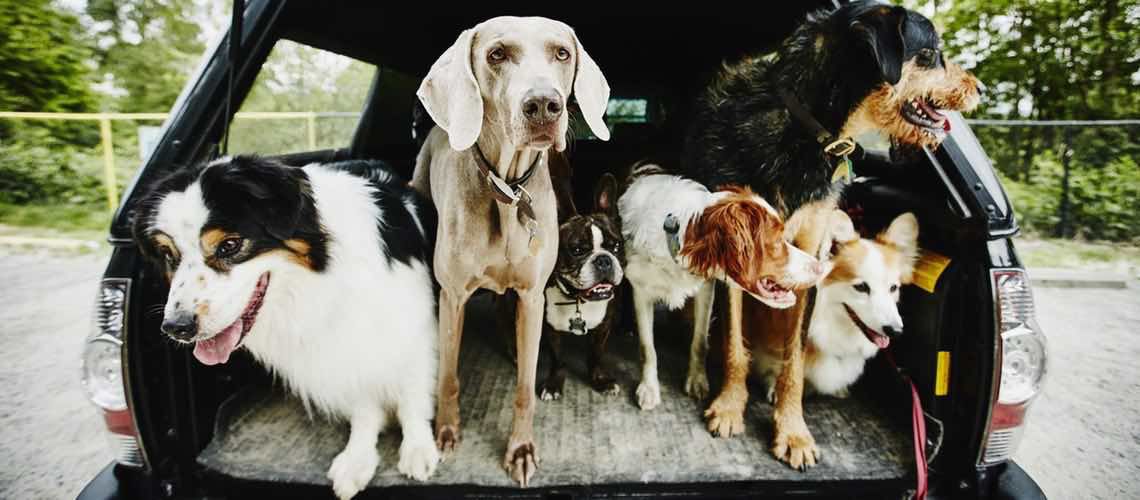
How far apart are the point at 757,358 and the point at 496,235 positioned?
137cm

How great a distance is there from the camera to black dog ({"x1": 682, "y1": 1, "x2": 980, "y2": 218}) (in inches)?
76.3

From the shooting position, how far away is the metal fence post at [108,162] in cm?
826

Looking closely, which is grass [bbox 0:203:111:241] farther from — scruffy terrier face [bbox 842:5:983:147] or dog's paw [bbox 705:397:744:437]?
scruffy terrier face [bbox 842:5:983:147]

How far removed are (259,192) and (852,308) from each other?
212 cm

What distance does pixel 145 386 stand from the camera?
A: 1.65m

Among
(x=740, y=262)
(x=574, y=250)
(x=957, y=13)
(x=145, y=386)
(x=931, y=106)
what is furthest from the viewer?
(x=957, y=13)

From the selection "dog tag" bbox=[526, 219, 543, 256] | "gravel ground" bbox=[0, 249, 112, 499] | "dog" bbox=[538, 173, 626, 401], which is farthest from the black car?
"gravel ground" bbox=[0, 249, 112, 499]

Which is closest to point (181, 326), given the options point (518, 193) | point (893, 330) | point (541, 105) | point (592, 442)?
point (518, 193)

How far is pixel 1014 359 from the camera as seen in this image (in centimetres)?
164

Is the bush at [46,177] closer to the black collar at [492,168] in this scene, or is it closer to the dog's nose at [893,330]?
the black collar at [492,168]

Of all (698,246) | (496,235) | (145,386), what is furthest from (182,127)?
(698,246)

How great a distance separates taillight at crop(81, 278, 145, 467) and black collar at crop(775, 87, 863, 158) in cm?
219

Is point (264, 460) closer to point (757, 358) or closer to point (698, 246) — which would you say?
point (698, 246)

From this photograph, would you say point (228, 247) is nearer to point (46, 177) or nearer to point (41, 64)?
point (46, 177)
